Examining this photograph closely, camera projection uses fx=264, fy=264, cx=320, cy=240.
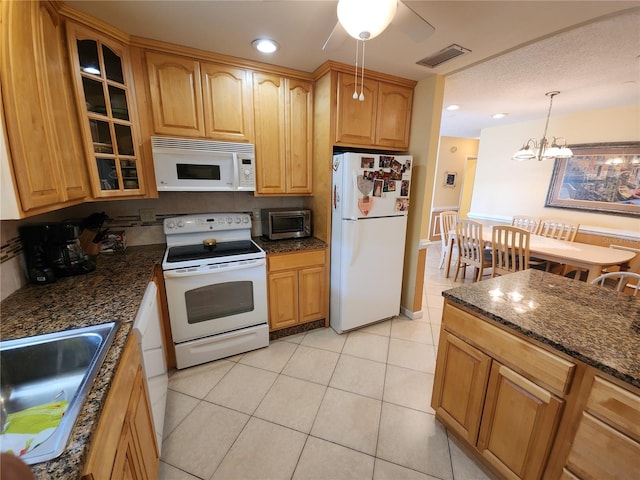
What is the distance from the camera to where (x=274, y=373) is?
2.01 m

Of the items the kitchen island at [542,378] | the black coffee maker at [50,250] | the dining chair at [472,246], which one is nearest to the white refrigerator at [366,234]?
the kitchen island at [542,378]

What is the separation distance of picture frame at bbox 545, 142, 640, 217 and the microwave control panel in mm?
4487

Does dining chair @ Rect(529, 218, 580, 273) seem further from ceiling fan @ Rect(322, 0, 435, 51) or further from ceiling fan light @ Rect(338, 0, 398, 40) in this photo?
ceiling fan light @ Rect(338, 0, 398, 40)

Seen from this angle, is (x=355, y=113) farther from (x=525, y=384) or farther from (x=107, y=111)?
(x=525, y=384)

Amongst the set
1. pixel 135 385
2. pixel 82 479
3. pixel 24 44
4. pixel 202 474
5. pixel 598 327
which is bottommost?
pixel 202 474

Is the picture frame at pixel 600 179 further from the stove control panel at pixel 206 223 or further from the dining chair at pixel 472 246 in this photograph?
the stove control panel at pixel 206 223

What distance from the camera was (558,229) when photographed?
3654 mm

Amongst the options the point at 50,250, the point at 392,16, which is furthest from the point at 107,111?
the point at 392,16

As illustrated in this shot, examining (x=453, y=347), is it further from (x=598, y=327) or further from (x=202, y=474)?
(x=202, y=474)

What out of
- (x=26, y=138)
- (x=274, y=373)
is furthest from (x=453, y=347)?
(x=26, y=138)

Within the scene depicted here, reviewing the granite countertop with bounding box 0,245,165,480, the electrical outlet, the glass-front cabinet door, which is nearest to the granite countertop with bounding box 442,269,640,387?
the granite countertop with bounding box 0,245,165,480

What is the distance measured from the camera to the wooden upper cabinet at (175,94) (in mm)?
1840

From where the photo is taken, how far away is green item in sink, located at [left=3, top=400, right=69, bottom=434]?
728 millimetres

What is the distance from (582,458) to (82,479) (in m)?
1.52
